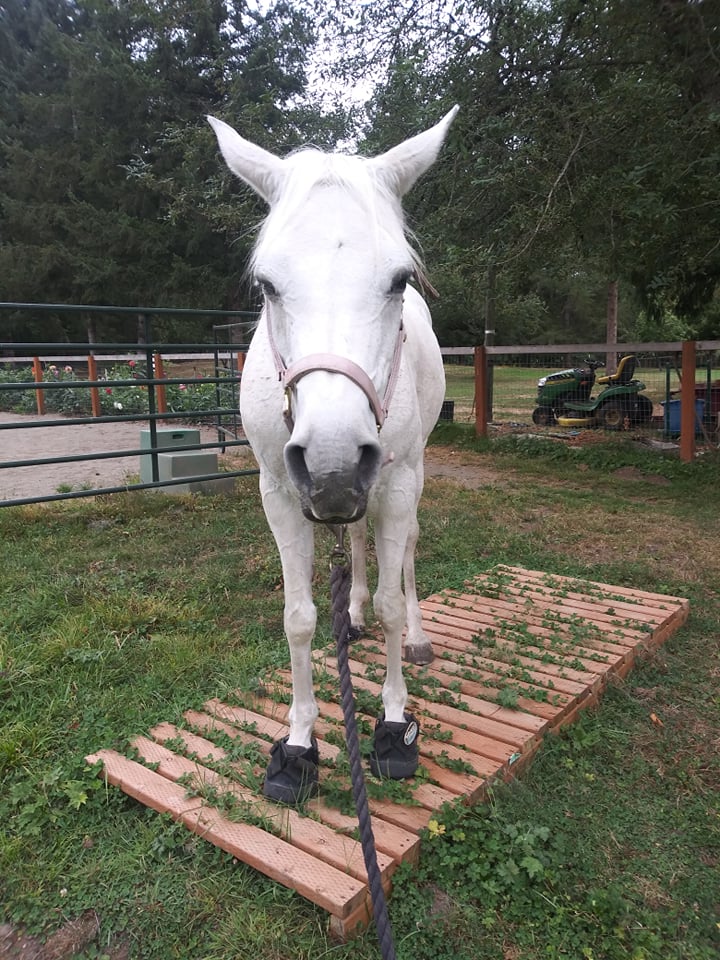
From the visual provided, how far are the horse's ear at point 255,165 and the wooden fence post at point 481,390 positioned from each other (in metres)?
8.10

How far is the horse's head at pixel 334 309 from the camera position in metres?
1.26

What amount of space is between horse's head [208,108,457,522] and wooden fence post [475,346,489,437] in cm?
808

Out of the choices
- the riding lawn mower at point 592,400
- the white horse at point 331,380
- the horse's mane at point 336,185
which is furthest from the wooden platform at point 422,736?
the riding lawn mower at point 592,400

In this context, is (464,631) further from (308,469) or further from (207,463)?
(207,463)

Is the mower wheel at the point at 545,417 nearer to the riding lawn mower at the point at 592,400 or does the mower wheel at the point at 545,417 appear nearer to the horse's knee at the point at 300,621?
the riding lawn mower at the point at 592,400

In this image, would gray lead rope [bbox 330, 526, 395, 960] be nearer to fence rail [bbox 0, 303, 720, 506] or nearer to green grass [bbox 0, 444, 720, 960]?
green grass [bbox 0, 444, 720, 960]

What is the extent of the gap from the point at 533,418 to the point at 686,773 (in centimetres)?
963

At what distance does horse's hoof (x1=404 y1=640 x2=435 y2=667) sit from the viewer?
9.64 ft

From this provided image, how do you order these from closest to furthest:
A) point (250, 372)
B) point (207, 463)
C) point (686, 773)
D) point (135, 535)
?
point (250, 372)
point (686, 773)
point (135, 535)
point (207, 463)

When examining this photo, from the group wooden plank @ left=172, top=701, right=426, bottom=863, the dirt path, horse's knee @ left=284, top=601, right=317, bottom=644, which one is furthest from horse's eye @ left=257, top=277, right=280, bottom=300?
the dirt path

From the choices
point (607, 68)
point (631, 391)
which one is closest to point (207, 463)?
point (607, 68)

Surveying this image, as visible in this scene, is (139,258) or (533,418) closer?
(533,418)

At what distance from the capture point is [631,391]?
980cm

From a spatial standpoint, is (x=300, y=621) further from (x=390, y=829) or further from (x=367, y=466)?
(x=367, y=466)
